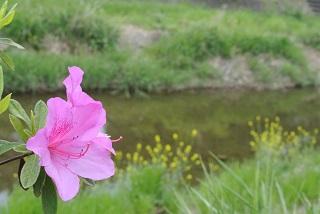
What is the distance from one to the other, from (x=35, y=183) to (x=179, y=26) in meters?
12.8

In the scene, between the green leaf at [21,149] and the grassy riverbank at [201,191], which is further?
the grassy riverbank at [201,191]

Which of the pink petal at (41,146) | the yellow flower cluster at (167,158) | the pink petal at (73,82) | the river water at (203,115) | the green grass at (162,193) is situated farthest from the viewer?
the river water at (203,115)

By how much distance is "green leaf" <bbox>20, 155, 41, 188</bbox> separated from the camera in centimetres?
102

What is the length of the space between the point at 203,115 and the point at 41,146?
9.32 meters

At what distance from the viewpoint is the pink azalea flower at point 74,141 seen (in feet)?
3.38

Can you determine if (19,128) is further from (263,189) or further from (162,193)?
(162,193)

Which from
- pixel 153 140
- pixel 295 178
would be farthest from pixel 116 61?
pixel 295 178

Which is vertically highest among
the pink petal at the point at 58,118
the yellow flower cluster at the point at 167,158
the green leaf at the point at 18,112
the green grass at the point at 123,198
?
the pink petal at the point at 58,118

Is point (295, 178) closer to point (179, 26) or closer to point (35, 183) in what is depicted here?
point (35, 183)

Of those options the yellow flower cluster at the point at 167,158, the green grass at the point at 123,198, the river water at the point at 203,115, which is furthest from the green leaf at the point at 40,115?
the river water at the point at 203,115

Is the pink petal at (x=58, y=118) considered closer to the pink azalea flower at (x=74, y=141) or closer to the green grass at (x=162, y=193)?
the pink azalea flower at (x=74, y=141)

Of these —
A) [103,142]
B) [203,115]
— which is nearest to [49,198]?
[103,142]

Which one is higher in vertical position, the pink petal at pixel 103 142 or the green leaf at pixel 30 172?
the pink petal at pixel 103 142

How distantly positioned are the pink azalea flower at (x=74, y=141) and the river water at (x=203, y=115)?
5.35 metres
